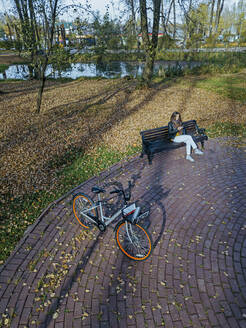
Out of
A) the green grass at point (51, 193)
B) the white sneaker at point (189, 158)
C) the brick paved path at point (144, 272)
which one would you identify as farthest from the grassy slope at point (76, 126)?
the white sneaker at point (189, 158)

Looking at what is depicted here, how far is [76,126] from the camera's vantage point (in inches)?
412

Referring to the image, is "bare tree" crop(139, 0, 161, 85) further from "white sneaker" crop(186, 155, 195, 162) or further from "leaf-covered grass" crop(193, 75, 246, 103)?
"white sneaker" crop(186, 155, 195, 162)

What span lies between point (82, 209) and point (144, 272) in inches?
67.9

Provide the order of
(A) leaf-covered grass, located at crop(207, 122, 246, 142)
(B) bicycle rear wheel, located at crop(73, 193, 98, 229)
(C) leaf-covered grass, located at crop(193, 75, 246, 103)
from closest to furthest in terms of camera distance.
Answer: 1. (B) bicycle rear wheel, located at crop(73, 193, 98, 229)
2. (A) leaf-covered grass, located at crop(207, 122, 246, 142)
3. (C) leaf-covered grass, located at crop(193, 75, 246, 103)

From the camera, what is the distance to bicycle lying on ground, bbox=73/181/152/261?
3.95 meters

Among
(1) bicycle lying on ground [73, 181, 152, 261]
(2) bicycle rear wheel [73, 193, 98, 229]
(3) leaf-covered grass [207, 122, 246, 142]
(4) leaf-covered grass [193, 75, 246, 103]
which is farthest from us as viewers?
(4) leaf-covered grass [193, 75, 246, 103]

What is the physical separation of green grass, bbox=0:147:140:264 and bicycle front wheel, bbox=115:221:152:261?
84.3 inches

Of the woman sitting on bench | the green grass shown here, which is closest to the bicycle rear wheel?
the green grass

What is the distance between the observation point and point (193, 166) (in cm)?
714

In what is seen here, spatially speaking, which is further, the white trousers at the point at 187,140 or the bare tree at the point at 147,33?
the bare tree at the point at 147,33

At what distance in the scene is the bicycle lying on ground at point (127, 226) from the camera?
3.95 meters

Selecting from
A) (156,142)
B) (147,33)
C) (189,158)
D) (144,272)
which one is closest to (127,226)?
(144,272)

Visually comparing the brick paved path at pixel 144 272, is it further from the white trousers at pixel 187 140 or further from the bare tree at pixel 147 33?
the bare tree at pixel 147 33

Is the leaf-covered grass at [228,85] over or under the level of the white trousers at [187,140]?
over
